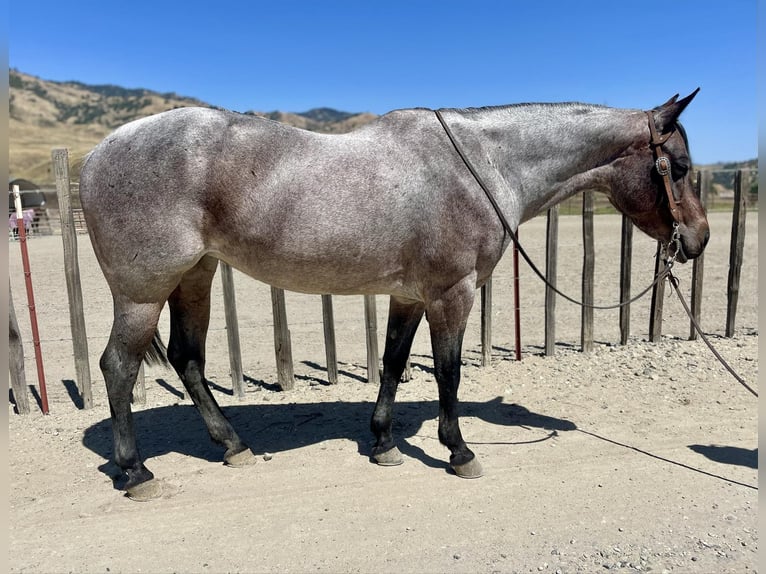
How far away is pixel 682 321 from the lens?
7230 mm

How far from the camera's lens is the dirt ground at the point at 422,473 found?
2.77 meters

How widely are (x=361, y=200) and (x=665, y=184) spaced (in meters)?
1.92

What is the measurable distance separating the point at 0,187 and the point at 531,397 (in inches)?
167

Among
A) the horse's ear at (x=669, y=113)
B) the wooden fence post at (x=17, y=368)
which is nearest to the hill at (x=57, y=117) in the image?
the wooden fence post at (x=17, y=368)

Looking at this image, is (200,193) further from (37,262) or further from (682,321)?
(37,262)

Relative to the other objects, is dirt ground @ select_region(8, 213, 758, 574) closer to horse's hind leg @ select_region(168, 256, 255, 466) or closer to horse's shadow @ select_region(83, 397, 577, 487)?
horse's shadow @ select_region(83, 397, 577, 487)

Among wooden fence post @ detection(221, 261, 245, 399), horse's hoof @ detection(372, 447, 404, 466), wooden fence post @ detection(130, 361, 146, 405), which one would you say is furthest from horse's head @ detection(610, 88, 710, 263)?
wooden fence post @ detection(130, 361, 146, 405)

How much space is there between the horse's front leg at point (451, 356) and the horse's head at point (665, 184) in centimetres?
126

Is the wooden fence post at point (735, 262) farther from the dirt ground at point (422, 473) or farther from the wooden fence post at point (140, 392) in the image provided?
the wooden fence post at point (140, 392)

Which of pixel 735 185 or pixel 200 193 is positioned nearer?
pixel 200 193

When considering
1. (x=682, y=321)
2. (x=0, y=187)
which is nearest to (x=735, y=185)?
(x=682, y=321)

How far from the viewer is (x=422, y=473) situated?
3.65 meters

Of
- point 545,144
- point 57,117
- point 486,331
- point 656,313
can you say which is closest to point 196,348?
point 545,144

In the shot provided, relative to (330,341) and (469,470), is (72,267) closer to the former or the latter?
(330,341)
